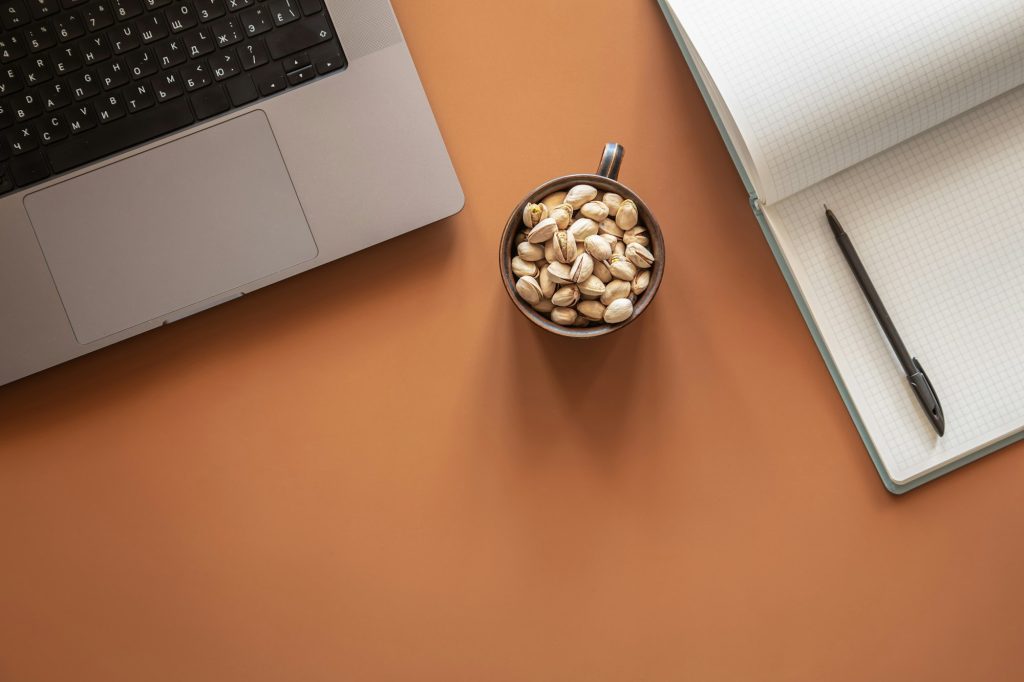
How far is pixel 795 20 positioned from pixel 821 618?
1.58 ft

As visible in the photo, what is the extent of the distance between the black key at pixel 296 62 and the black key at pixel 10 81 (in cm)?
20

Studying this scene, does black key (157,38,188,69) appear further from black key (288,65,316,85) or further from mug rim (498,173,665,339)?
mug rim (498,173,665,339)

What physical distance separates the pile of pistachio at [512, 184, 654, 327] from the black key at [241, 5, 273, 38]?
244mm

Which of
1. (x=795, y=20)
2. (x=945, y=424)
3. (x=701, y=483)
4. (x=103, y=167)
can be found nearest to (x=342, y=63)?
(x=103, y=167)

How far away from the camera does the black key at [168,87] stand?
594mm

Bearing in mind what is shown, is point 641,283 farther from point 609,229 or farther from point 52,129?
point 52,129

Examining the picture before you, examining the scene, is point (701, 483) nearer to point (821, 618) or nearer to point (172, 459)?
point (821, 618)

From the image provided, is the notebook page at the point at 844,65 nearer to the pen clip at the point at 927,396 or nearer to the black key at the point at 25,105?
the pen clip at the point at 927,396

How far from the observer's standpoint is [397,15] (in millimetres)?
658

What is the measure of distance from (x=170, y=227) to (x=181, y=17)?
0.16 m

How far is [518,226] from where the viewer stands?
592 mm

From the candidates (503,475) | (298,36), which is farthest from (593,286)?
(298,36)

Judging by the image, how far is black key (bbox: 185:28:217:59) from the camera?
588 mm

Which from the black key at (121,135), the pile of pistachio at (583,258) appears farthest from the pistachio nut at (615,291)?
the black key at (121,135)
